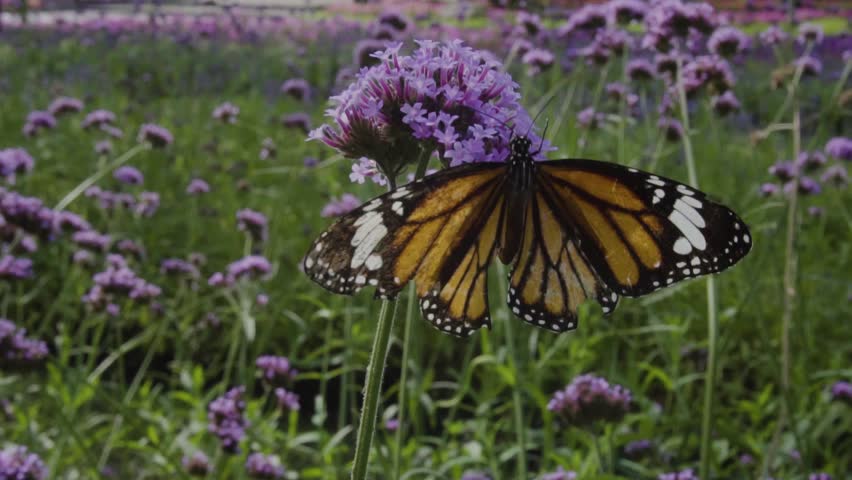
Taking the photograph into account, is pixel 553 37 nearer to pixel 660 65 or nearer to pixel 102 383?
pixel 660 65

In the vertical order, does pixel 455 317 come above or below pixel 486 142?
below

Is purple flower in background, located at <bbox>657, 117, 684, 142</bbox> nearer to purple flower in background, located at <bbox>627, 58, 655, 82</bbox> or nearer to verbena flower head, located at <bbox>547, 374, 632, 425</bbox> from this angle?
purple flower in background, located at <bbox>627, 58, 655, 82</bbox>

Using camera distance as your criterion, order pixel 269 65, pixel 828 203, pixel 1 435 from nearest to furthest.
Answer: pixel 1 435 → pixel 828 203 → pixel 269 65

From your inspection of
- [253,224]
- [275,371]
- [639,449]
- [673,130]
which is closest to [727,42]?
[673,130]

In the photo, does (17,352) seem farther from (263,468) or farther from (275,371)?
(275,371)

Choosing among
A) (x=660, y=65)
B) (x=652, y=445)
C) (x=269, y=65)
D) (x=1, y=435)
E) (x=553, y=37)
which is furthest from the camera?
(x=269, y=65)

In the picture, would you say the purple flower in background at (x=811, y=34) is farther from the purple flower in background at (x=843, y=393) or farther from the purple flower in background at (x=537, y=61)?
the purple flower in background at (x=843, y=393)

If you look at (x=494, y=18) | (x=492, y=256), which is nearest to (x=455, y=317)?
(x=492, y=256)
